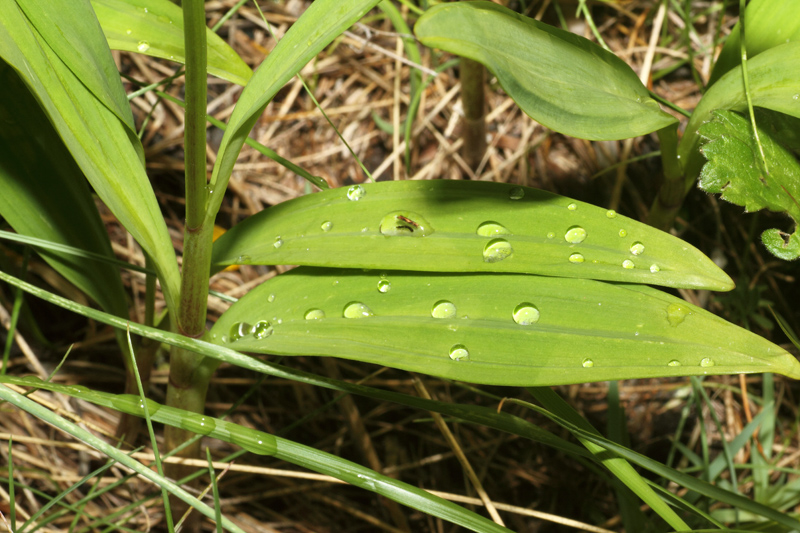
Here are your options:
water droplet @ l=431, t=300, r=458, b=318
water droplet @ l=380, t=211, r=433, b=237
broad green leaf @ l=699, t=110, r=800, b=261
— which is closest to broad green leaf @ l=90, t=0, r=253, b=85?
water droplet @ l=380, t=211, r=433, b=237

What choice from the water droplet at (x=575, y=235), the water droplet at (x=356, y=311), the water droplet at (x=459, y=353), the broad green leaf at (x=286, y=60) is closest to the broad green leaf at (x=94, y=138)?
the broad green leaf at (x=286, y=60)

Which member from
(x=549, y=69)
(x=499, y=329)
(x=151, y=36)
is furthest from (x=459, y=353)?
(x=151, y=36)

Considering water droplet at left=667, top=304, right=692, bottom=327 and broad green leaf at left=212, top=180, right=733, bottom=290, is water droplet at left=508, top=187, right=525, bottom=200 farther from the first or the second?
water droplet at left=667, top=304, right=692, bottom=327

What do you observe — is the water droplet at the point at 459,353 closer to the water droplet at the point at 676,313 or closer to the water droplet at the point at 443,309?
the water droplet at the point at 443,309

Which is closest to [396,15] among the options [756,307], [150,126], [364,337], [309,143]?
[309,143]

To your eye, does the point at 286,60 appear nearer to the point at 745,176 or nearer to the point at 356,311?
the point at 356,311

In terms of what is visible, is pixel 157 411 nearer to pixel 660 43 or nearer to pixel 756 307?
pixel 756 307
